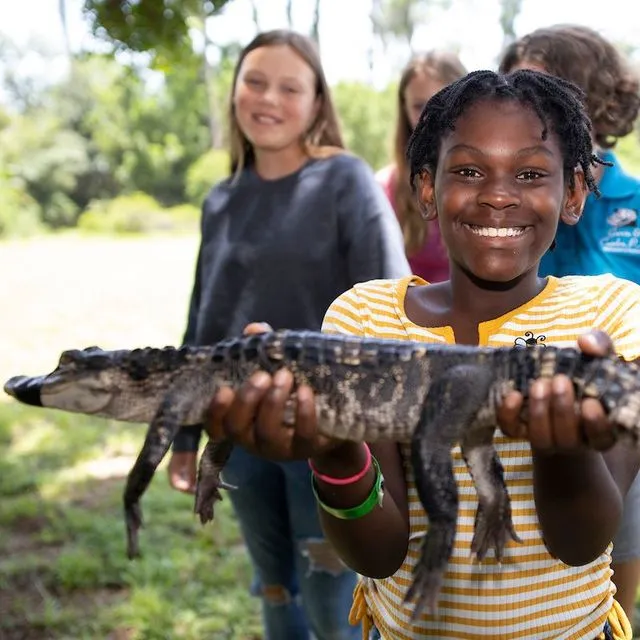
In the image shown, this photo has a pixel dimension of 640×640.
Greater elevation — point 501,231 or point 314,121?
point 314,121

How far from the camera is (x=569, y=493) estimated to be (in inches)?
83.0

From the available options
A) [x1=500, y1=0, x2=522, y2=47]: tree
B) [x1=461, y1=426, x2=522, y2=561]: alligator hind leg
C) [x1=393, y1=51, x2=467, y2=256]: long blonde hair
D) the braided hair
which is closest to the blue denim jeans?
[x1=461, y1=426, x2=522, y2=561]: alligator hind leg

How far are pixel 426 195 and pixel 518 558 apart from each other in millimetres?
1162

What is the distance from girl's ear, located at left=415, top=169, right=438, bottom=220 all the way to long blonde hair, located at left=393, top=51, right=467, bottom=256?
1507 millimetres

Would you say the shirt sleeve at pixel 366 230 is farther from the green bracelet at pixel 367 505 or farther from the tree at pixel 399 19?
the tree at pixel 399 19

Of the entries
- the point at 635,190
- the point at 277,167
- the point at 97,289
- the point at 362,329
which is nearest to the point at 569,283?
the point at 362,329

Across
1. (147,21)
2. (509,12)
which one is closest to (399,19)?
(509,12)

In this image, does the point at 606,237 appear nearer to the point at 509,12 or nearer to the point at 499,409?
the point at 499,409

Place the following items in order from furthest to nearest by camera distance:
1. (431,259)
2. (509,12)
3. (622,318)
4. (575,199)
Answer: (509,12), (431,259), (575,199), (622,318)

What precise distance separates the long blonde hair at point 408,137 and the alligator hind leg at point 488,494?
7.20 feet

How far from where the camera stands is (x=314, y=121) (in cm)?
Answer: 392

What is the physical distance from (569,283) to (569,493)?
69 cm

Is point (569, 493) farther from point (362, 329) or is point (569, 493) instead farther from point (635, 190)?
point (635, 190)

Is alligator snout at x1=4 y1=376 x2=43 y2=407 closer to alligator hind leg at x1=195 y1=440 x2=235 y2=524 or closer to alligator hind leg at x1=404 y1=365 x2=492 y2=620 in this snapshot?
alligator hind leg at x1=195 y1=440 x2=235 y2=524
